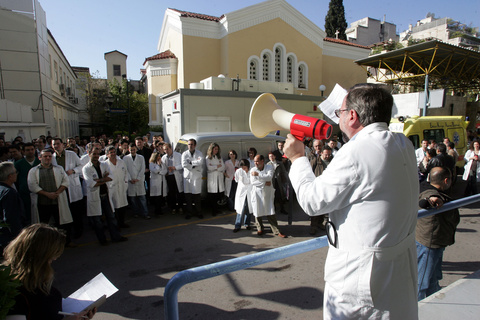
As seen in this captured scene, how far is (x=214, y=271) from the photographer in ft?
5.08

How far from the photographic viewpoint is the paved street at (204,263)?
11.8 ft

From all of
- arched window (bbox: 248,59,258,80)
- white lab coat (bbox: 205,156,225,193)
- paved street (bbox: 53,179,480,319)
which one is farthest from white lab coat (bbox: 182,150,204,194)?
arched window (bbox: 248,59,258,80)

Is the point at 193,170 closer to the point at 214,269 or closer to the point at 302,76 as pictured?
the point at 214,269

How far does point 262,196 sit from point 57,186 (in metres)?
3.95

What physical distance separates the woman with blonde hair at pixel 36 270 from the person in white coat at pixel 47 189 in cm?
397

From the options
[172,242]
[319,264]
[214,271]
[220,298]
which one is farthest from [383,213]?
[172,242]

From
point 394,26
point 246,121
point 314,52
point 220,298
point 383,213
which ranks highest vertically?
point 394,26

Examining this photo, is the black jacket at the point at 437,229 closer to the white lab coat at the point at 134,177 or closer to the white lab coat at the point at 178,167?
the white lab coat at the point at 178,167

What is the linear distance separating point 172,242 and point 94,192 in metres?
1.83

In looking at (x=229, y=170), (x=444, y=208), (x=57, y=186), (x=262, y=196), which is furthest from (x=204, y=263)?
(x=444, y=208)

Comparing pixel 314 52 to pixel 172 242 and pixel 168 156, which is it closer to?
pixel 168 156

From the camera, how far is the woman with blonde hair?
1614 mm

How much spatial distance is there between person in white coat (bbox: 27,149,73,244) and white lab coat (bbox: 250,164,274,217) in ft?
12.1

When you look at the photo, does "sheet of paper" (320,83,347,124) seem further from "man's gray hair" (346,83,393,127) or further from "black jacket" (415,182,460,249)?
"black jacket" (415,182,460,249)
